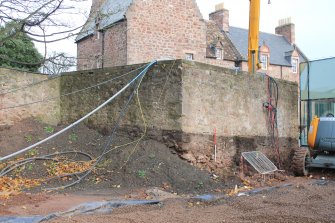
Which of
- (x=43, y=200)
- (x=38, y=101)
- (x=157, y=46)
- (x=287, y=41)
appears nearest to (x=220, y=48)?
(x=157, y=46)

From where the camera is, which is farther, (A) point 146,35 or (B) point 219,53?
(B) point 219,53

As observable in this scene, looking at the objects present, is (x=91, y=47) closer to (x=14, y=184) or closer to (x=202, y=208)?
(x=14, y=184)

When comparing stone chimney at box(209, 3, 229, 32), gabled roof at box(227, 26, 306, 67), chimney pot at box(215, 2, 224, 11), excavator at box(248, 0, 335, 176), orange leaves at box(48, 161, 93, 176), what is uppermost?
Answer: chimney pot at box(215, 2, 224, 11)

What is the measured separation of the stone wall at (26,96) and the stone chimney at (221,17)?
94.5 ft

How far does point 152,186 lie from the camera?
9188 millimetres

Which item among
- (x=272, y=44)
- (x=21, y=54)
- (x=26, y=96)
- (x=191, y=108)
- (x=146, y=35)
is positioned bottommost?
(x=191, y=108)

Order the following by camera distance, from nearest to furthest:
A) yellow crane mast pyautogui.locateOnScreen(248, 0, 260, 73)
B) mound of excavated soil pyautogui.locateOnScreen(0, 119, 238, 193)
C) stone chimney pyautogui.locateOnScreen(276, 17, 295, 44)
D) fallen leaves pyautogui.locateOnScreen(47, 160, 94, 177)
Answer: mound of excavated soil pyautogui.locateOnScreen(0, 119, 238, 193), fallen leaves pyautogui.locateOnScreen(47, 160, 94, 177), yellow crane mast pyautogui.locateOnScreen(248, 0, 260, 73), stone chimney pyautogui.locateOnScreen(276, 17, 295, 44)

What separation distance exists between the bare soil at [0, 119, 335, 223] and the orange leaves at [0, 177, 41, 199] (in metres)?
0.23

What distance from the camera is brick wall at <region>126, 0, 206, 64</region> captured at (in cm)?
2497

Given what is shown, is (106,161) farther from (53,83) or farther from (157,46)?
(157,46)

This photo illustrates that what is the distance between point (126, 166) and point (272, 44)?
36621 mm

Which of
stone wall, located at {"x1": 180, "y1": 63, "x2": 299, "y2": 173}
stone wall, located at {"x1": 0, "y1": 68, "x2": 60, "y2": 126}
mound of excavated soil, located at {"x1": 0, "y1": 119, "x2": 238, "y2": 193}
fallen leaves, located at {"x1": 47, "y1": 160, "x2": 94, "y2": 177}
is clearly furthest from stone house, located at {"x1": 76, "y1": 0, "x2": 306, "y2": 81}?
fallen leaves, located at {"x1": 47, "y1": 160, "x2": 94, "y2": 177}

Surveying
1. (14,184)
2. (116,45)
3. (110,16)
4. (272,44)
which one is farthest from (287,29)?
(14,184)

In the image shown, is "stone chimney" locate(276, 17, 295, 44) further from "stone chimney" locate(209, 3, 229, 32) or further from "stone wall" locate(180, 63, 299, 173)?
"stone wall" locate(180, 63, 299, 173)
